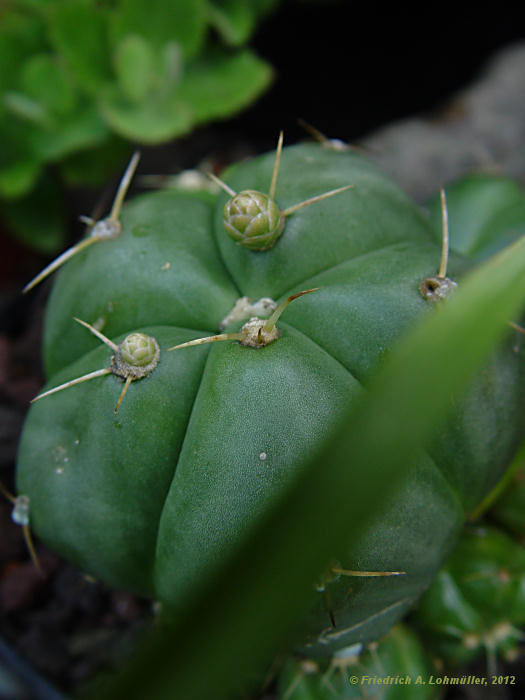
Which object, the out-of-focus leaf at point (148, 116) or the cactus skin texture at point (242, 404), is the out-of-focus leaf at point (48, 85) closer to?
the out-of-focus leaf at point (148, 116)

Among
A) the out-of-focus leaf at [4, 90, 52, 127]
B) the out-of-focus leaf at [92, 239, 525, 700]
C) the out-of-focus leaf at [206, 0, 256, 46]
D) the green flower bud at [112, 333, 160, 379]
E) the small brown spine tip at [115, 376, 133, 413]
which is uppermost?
the out-of-focus leaf at [206, 0, 256, 46]

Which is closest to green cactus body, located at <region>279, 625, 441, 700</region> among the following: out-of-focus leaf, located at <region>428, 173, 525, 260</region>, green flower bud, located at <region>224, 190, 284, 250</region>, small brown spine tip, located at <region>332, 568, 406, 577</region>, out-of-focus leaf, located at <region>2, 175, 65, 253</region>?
small brown spine tip, located at <region>332, 568, 406, 577</region>

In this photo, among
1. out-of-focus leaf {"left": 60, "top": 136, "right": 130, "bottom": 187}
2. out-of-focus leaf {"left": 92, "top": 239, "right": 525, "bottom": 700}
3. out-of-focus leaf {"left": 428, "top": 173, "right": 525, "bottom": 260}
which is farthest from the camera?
out-of-focus leaf {"left": 60, "top": 136, "right": 130, "bottom": 187}

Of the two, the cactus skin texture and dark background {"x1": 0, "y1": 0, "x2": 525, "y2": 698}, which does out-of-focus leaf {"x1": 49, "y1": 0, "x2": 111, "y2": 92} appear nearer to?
dark background {"x1": 0, "y1": 0, "x2": 525, "y2": 698}

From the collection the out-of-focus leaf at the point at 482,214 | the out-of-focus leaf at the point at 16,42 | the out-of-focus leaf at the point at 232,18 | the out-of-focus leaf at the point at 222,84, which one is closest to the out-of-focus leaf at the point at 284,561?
the out-of-focus leaf at the point at 482,214

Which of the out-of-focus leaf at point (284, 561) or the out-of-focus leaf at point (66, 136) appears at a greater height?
the out-of-focus leaf at point (284, 561)

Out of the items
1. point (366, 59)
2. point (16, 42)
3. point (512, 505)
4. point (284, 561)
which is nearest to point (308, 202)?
point (284, 561)
